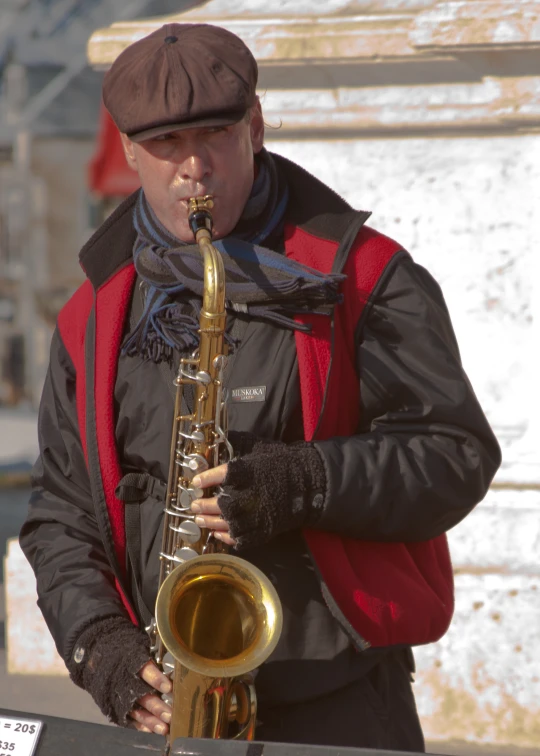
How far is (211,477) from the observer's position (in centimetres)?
226

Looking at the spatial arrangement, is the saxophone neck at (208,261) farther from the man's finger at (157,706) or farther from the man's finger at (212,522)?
the man's finger at (157,706)

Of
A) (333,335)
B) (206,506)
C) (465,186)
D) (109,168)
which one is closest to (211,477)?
(206,506)

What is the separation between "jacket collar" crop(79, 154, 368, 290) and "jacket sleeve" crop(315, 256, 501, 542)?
15 cm

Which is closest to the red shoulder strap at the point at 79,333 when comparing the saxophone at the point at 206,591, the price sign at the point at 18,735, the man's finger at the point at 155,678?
the saxophone at the point at 206,591

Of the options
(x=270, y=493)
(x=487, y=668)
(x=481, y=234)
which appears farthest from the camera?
(x=481, y=234)

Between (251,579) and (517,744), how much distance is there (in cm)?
261

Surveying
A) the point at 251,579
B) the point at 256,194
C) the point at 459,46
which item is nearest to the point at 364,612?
the point at 251,579

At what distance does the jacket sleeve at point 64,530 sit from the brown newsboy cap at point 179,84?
1.74 ft

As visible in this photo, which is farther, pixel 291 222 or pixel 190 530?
pixel 291 222

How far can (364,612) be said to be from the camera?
231 centimetres

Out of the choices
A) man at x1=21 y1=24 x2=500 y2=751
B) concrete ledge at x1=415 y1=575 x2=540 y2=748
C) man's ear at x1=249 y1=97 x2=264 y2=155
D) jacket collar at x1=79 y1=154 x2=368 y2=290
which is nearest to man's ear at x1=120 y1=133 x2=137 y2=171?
man at x1=21 y1=24 x2=500 y2=751

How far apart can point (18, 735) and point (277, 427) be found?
0.71 m

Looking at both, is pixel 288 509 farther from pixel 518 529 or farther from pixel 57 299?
pixel 57 299

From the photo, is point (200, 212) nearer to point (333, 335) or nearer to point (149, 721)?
point (333, 335)
